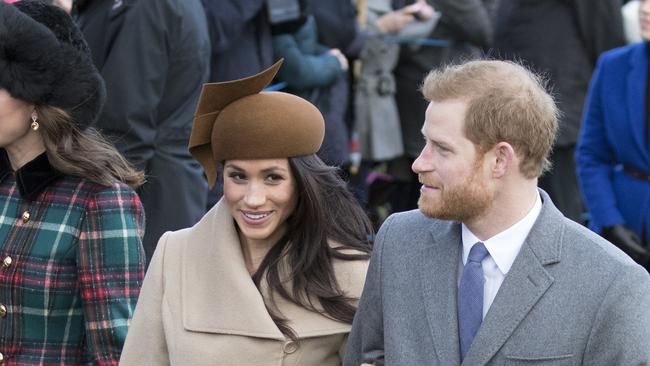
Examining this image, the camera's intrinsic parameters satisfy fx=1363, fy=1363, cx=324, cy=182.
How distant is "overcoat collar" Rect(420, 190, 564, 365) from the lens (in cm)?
331

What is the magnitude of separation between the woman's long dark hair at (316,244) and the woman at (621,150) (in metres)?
2.10

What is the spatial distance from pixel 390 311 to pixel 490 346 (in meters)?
0.34

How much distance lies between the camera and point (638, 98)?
596 centimetres

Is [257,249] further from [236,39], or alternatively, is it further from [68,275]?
[236,39]

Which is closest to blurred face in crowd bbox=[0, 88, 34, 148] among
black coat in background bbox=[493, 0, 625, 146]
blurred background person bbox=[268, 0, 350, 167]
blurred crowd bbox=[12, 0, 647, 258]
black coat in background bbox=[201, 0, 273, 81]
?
blurred crowd bbox=[12, 0, 647, 258]

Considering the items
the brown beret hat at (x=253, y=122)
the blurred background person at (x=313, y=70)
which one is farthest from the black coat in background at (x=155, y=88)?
the brown beret hat at (x=253, y=122)

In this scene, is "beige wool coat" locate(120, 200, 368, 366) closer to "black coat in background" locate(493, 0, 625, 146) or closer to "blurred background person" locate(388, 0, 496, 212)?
"black coat in background" locate(493, 0, 625, 146)

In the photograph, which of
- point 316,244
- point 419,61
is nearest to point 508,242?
point 316,244

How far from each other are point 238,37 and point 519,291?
3.93 m

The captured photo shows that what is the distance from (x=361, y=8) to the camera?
8.84m

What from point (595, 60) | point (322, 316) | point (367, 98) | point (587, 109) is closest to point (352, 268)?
point (322, 316)

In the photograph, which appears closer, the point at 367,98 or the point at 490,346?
the point at 490,346

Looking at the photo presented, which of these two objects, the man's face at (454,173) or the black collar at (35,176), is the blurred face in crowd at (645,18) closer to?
the man's face at (454,173)

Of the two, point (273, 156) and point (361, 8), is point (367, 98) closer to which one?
point (361, 8)
